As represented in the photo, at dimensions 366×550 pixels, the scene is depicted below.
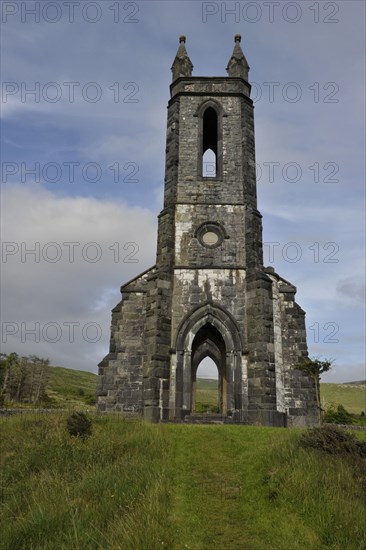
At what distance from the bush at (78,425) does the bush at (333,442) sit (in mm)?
5081

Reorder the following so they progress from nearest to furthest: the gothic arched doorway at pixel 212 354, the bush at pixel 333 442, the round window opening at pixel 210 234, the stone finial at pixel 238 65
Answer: the bush at pixel 333 442, the round window opening at pixel 210 234, the gothic arched doorway at pixel 212 354, the stone finial at pixel 238 65

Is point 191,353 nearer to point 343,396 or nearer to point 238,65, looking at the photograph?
point 238,65

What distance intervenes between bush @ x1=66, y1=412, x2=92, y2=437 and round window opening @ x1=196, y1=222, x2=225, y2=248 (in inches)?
328

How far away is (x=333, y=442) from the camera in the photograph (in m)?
8.97

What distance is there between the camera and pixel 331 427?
9547 mm

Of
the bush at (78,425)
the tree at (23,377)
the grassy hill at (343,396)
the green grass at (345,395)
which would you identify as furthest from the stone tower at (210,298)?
the green grass at (345,395)

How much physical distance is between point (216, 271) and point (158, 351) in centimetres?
371

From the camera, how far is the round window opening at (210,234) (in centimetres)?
1717

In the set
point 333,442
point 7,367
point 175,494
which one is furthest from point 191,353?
point 7,367

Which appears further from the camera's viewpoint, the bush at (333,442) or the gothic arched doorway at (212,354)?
the gothic arched doorway at (212,354)

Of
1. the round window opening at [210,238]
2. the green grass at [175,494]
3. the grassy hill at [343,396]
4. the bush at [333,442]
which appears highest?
the round window opening at [210,238]

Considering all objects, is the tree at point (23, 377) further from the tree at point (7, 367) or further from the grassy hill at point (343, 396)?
the grassy hill at point (343, 396)

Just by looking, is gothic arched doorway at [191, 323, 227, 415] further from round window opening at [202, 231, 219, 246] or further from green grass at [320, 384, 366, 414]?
green grass at [320, 384, 366, 414]

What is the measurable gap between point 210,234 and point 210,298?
8.78ft
